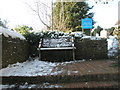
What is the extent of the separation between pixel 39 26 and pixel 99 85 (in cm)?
1351

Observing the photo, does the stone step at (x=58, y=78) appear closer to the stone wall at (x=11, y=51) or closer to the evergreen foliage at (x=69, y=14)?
the stone wall at (x=11, y=51)

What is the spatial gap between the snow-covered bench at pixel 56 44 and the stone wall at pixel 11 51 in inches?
35.5

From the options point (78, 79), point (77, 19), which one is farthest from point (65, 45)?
point (77, 19)

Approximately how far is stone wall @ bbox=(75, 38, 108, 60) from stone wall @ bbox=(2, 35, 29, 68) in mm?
2714

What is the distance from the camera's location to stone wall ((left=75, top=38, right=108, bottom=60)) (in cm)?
672

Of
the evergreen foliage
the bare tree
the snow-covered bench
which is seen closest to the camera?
the snow-covered bench

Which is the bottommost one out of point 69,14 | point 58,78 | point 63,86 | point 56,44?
point 63,86

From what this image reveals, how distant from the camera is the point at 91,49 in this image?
674 cm

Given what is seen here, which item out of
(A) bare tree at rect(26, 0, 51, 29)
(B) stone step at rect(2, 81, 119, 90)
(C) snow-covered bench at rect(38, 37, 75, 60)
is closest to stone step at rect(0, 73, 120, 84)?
(B) stone step at rect(2, 81, 119, 90)

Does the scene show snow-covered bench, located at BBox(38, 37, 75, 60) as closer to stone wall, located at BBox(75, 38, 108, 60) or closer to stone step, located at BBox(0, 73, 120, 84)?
stone wall, located at BBox(75, 38, 108, 60)

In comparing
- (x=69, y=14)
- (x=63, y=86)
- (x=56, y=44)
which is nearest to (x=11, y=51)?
(x=63, y=86)

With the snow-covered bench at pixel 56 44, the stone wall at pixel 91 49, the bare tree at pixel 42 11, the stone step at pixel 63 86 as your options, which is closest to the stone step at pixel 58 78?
the stone step at pixel 63 86

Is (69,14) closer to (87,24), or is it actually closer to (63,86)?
(87,24)

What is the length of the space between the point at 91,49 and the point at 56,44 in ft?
5.81
